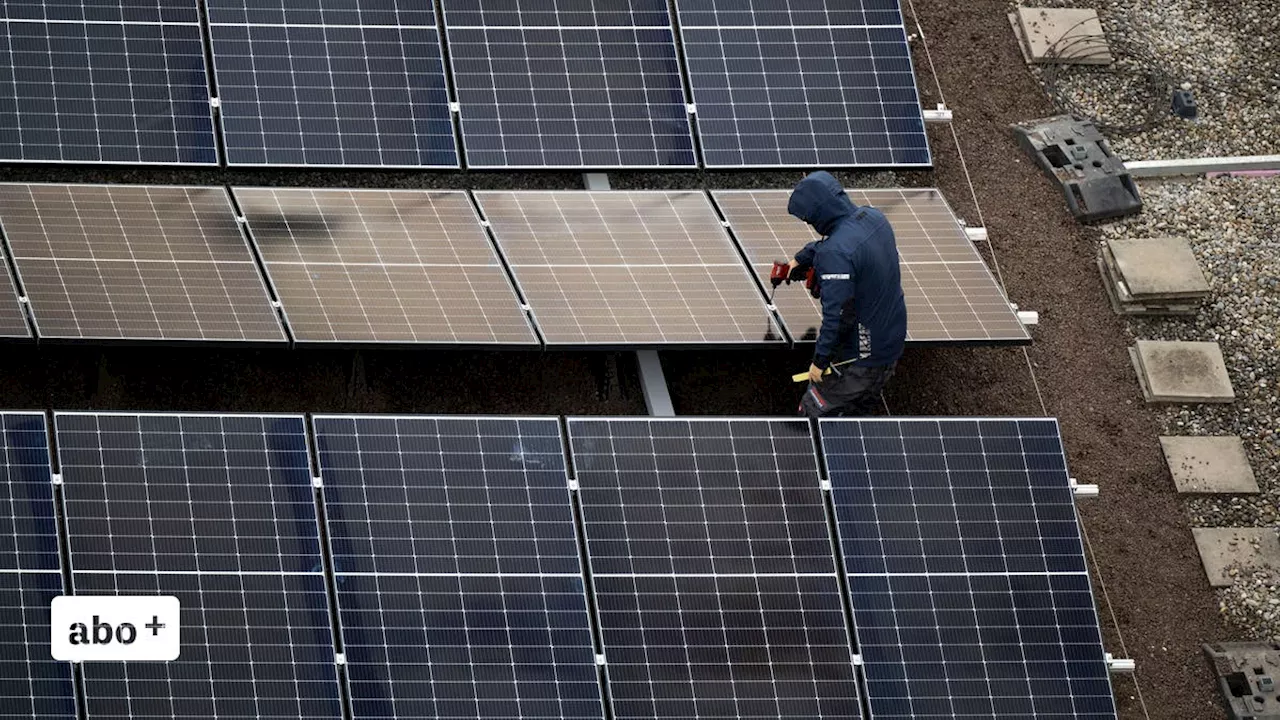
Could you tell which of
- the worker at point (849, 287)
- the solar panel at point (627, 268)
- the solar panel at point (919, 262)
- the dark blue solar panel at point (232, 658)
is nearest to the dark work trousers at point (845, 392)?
the worker at point (849, 287)

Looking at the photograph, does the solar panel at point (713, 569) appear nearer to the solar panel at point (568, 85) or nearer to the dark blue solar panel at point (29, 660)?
the solar panel at point (568, 85)

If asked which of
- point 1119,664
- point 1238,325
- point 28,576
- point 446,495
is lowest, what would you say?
point 1119,664

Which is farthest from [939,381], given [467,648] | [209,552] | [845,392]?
[209,552]

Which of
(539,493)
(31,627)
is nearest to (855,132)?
(539,493)

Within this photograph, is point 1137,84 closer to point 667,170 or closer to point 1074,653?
point 667,170

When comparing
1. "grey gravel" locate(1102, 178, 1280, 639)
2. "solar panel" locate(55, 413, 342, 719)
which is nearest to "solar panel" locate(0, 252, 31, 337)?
"solar panel" locate(55, 413, 342, 719)

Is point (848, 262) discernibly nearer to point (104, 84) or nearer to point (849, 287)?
point (849, 287)

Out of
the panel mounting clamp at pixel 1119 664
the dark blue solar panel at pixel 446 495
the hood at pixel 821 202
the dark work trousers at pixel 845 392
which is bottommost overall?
the panel mounting clamp at pixel 1119 664
